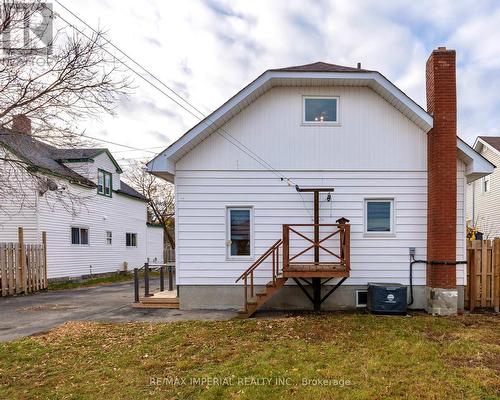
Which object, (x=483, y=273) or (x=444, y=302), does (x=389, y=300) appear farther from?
(x=483, y=273)

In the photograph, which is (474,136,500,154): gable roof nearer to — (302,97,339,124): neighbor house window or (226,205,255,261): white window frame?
(302,97,339,124): neighbor house window

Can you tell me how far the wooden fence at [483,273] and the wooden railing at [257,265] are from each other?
4.89 m

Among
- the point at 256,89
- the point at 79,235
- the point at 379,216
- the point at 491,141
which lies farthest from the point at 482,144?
the point at 79,235

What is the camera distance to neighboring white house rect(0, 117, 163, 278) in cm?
1154

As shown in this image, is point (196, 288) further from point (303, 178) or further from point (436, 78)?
point (436, 78)

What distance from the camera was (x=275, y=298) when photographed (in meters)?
8.45

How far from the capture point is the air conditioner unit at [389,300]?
7.70 m

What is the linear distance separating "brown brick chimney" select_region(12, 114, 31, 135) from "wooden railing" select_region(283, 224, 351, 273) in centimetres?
672

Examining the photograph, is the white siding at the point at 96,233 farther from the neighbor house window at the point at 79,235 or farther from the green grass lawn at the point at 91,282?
the green grass lawn at the point at 91,282

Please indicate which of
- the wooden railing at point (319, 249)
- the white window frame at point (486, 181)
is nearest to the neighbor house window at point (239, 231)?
the wooden railing at point (319, 249)

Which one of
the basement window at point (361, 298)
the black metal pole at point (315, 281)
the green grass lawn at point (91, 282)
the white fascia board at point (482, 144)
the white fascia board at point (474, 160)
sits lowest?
the green grass lawn at point (91, 282)

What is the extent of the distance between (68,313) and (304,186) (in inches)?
278

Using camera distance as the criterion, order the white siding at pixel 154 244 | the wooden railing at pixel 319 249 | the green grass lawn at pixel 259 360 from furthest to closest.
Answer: the white siding at pixel 154 244
the wooden railing at pixel 319 249
the green grass lawn at pixel 259 360

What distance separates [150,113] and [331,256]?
29.4ft
